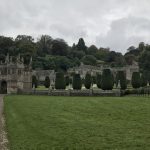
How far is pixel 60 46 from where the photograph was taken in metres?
165

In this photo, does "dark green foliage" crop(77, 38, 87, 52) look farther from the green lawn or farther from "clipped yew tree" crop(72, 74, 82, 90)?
the green lawn

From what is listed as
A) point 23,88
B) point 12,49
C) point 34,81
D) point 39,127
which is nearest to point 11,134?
point 39,127

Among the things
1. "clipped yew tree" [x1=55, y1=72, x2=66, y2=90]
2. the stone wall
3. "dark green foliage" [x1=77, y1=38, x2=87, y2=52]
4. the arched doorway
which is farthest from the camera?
"dark green foliage" [x1=77, y1=38, x2=87, y2=52]

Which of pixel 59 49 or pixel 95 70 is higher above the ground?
pixel 59 49

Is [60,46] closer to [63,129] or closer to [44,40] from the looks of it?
[44,40]

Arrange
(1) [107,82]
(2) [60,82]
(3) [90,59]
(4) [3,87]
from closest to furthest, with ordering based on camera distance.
Answer: (1) [107,82] < (2) [60,82] < (4) [3,87] < (3) [90,59]

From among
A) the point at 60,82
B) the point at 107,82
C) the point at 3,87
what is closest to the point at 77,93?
the point at 107,82

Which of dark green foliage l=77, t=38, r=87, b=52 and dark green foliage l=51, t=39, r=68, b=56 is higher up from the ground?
dark green foliage l=77, t=38, r=87, b=52

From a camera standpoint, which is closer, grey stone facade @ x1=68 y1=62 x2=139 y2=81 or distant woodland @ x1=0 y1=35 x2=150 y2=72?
distant woodland @ x1=0 y1=35 x2=150 y2=72

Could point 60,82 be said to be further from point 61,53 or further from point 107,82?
point 61,53

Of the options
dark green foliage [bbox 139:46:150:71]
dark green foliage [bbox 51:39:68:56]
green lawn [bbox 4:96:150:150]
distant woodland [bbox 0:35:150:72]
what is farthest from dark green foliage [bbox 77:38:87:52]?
green lawn [bbox 4:96:150:150]

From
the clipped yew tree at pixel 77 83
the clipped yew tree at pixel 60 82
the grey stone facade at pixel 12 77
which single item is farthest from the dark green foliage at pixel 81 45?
the clipped yew tree at pixel 77 83

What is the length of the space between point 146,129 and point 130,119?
4269mm

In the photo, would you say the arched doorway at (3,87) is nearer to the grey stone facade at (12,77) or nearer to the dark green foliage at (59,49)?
the grey stone facade at (12,77)
